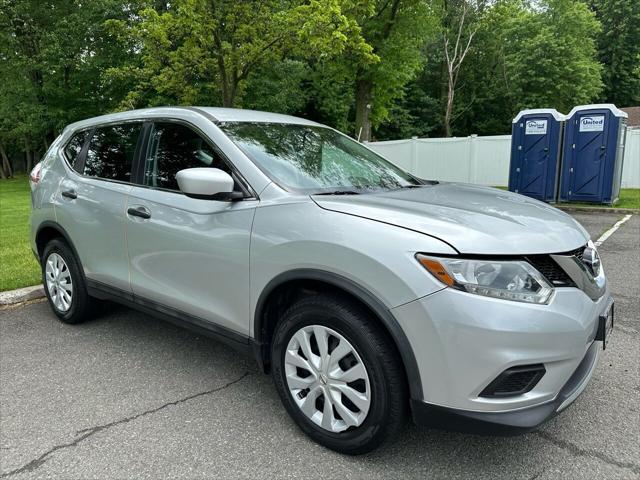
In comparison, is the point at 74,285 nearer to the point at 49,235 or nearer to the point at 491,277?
the point at 49,235

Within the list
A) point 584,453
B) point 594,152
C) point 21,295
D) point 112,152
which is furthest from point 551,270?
point 594,152

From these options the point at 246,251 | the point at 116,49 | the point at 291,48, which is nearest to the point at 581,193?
the point at 291,48

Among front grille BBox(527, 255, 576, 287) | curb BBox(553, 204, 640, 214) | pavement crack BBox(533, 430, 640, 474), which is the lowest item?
curb BBox(553, 204, 640, 214)

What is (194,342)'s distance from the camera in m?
3.92

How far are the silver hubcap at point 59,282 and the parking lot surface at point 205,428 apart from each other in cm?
41

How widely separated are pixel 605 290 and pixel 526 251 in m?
0.71

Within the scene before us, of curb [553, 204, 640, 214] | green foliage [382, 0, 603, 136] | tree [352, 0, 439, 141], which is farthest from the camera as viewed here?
green foliage [382, 0, 603, 136]

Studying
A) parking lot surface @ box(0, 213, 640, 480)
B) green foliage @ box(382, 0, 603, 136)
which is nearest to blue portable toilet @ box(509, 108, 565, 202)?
parking lot surface @ box(0, 213, 640, 480)

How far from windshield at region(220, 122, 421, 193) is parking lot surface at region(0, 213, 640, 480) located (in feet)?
4.40

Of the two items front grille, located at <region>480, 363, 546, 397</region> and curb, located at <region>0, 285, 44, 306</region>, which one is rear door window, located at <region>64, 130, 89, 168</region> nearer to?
curb, located at <region>0, 285, 44, 306</region>

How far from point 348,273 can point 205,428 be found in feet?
4.08

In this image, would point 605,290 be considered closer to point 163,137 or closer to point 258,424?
point 258,424

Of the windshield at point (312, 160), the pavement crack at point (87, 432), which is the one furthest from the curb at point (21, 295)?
the windshield at point (312, 160)

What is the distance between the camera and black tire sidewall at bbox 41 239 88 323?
13.2ft
